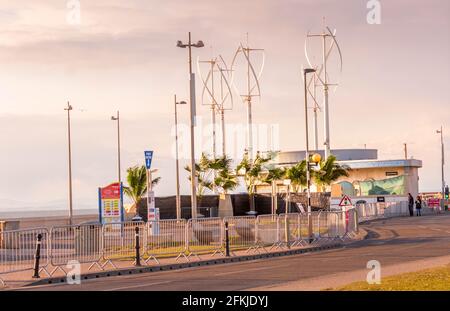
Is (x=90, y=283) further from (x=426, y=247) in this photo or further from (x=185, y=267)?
(x=426, y=247)

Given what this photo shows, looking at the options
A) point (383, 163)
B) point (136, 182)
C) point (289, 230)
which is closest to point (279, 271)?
point (289, 230)

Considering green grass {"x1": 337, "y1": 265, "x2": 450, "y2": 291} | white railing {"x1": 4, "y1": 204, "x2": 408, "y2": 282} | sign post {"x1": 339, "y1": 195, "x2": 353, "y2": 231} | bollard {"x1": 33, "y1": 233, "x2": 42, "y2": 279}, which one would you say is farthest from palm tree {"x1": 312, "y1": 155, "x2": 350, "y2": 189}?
green grass {"x1": 337, "y1": 265, "x2": 450, "y2": 291}

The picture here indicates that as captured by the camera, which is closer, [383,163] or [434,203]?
[434,203]

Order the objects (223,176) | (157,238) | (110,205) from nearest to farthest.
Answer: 1. (157,238)
2. (110,205)
3. (223,176)

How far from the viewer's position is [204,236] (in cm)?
3331

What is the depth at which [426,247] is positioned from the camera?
35.0 m

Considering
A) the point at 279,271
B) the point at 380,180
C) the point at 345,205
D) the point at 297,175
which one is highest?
the point at 297,175

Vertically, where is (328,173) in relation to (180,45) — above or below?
below

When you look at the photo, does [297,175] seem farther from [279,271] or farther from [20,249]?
[20,249]

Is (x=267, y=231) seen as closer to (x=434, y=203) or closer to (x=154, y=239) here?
(x=154, y=239)

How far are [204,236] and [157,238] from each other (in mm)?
2735

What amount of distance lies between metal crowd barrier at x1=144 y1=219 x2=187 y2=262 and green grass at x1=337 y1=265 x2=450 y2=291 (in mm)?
12050

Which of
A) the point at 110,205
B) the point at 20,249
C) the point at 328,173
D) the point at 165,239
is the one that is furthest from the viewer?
the point at 328,173
